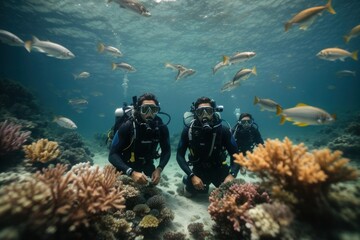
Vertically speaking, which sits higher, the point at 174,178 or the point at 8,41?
the point at 8,41

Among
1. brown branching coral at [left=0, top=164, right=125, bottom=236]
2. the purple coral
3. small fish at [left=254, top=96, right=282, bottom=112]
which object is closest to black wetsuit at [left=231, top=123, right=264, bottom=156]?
small fish at [left=254, top=96, right=282, bottom=112]

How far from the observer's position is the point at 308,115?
4410 millimetres

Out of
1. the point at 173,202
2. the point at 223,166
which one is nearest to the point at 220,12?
the point at 223,166

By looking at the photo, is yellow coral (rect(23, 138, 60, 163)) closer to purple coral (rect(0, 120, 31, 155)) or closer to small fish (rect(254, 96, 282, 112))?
purple coral (rect(0, 120, 31, 155))

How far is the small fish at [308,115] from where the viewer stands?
14.1ft

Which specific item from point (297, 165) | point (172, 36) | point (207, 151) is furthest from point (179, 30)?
point (297, 165)

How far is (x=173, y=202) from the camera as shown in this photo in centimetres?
609

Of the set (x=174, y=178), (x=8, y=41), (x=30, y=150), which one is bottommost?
(x=174, y=178)

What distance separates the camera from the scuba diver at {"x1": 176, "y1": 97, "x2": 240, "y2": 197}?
5992mm

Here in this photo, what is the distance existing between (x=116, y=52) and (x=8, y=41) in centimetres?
441

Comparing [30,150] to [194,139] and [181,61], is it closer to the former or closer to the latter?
[194,139]

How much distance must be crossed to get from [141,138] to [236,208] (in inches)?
124

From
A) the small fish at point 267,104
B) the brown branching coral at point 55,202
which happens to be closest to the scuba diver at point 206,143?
the brown branching coral at point 55,202

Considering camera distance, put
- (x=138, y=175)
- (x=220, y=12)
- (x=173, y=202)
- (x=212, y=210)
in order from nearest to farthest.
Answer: (x=212, y=210) → (x=138, y=175) → (x=173, y=202) → (x=220, y=12)
